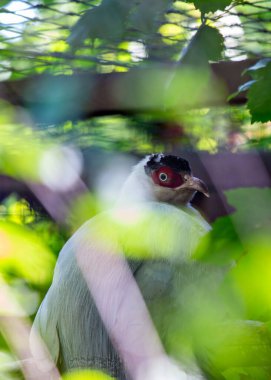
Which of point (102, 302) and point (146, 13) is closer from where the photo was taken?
point (146, 13)

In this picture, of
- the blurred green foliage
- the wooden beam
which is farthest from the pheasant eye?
the blurred green foliage

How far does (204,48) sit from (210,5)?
1.1 inches

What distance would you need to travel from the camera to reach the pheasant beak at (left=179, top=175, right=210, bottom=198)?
4.17 feet

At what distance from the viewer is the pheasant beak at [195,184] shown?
127 cm

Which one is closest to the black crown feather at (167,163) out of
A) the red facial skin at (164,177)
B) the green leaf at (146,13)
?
the red facial skin at (164,177)

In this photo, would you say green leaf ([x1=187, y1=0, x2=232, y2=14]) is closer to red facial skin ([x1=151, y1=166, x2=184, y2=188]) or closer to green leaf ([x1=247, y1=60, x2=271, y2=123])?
green leaf ([x1=247, y1=60, x2=271, y2=123])

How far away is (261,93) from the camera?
0.32 metres

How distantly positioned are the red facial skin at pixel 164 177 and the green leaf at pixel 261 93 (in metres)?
1.04

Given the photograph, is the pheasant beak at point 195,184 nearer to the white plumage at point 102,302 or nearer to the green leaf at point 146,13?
the white plumage at point 102,302

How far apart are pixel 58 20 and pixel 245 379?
78cm

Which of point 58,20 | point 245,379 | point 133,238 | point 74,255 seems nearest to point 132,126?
point 58,20

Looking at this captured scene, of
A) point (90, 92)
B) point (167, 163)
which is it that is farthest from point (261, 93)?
point (167, 163)

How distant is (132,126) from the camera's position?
4.39ft

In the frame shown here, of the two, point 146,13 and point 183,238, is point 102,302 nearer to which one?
point 183,238
